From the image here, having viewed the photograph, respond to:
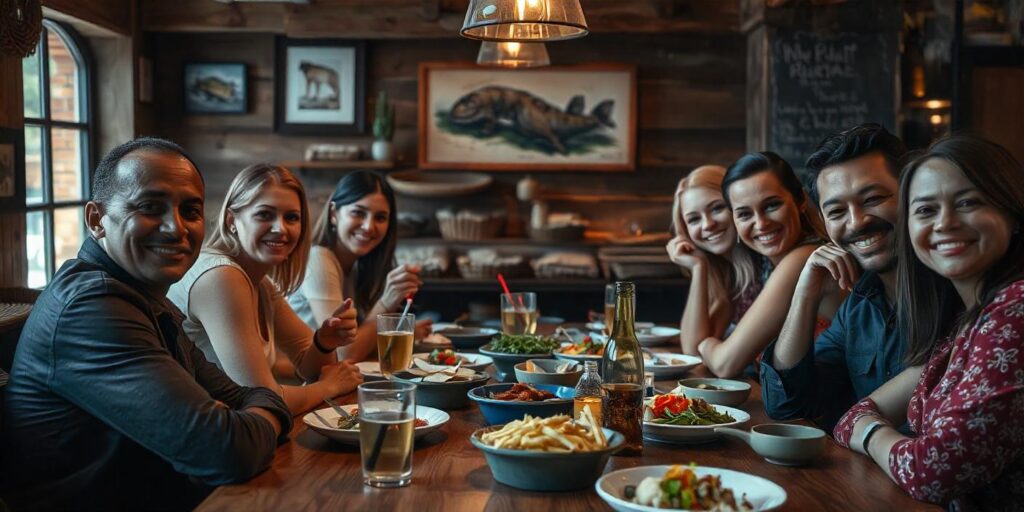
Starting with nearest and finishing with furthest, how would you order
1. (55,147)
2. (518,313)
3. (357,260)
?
(518,313)
(357,260)
(55,147)

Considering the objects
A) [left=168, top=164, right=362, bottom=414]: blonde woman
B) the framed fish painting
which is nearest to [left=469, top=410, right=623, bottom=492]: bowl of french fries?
[left=168, top=164, right=362, bottom=414]: blonde woman

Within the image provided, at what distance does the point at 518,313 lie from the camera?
3.08 meters

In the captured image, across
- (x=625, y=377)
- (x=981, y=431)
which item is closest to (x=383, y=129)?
(x=625, y=377)

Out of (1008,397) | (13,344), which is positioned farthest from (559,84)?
(1008,397)

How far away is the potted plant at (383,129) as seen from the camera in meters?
5.18

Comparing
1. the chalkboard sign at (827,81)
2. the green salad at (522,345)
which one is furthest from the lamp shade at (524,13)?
the chalkboard sign at (827,81)

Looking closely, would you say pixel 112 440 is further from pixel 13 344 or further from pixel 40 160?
pixel 40 160

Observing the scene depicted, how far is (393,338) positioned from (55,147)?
3.09 metres

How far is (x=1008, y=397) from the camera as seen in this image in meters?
1.49

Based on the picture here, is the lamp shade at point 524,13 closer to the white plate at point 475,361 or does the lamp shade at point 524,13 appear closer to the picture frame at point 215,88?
the white plate at point 475,361

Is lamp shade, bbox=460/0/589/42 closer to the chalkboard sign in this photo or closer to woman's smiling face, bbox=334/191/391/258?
woman's smiling face, bbox=334/191/391/258

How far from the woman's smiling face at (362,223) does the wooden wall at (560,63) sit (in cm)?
186

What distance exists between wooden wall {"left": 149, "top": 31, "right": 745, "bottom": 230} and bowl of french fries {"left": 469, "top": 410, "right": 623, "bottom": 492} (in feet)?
12.9

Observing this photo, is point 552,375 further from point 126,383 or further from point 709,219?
point 709,219
